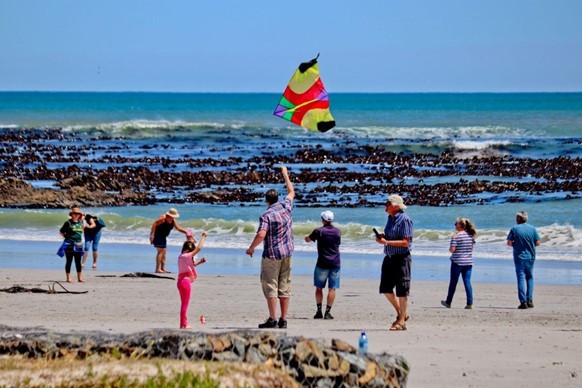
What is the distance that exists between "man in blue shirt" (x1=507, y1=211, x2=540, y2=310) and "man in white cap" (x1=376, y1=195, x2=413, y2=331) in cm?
314

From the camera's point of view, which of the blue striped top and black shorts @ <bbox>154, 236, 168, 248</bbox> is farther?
black shorts @ <bbox>154, 236, 168, 248</bbox>

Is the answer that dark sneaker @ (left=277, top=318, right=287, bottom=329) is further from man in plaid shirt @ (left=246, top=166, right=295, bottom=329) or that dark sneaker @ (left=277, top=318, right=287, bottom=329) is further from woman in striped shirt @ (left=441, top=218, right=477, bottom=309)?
woman in striped shirt @ (left=441, top=218, right=477, bottom=309)

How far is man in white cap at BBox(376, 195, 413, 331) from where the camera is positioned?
11.8 meters

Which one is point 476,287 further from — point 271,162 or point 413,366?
point 271,162

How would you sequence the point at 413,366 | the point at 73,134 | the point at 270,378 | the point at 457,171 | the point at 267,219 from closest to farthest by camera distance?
the point at 270,378, the point at 413,366, the point at 267,219, the point at 457,171, the point at 73,134

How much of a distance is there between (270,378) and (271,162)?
39.2 meters

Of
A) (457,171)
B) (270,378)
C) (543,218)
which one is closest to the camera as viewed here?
(270,378)

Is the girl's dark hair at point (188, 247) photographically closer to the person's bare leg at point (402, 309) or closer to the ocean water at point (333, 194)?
the person's bare leg at point (402, 309)

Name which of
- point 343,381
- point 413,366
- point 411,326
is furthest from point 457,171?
point 343,381

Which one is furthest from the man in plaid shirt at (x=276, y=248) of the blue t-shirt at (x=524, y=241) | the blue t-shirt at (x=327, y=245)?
the blue t-shirt at (x=524, y=241)

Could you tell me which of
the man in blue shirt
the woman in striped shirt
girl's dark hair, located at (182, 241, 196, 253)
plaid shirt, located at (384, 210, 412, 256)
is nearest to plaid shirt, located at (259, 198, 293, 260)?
girl's dark hair, located at (182, 241, 196, 253)

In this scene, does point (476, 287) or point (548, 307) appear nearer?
point (548, 307)

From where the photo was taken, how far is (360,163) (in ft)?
151

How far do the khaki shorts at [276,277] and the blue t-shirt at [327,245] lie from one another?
4.18 feet
